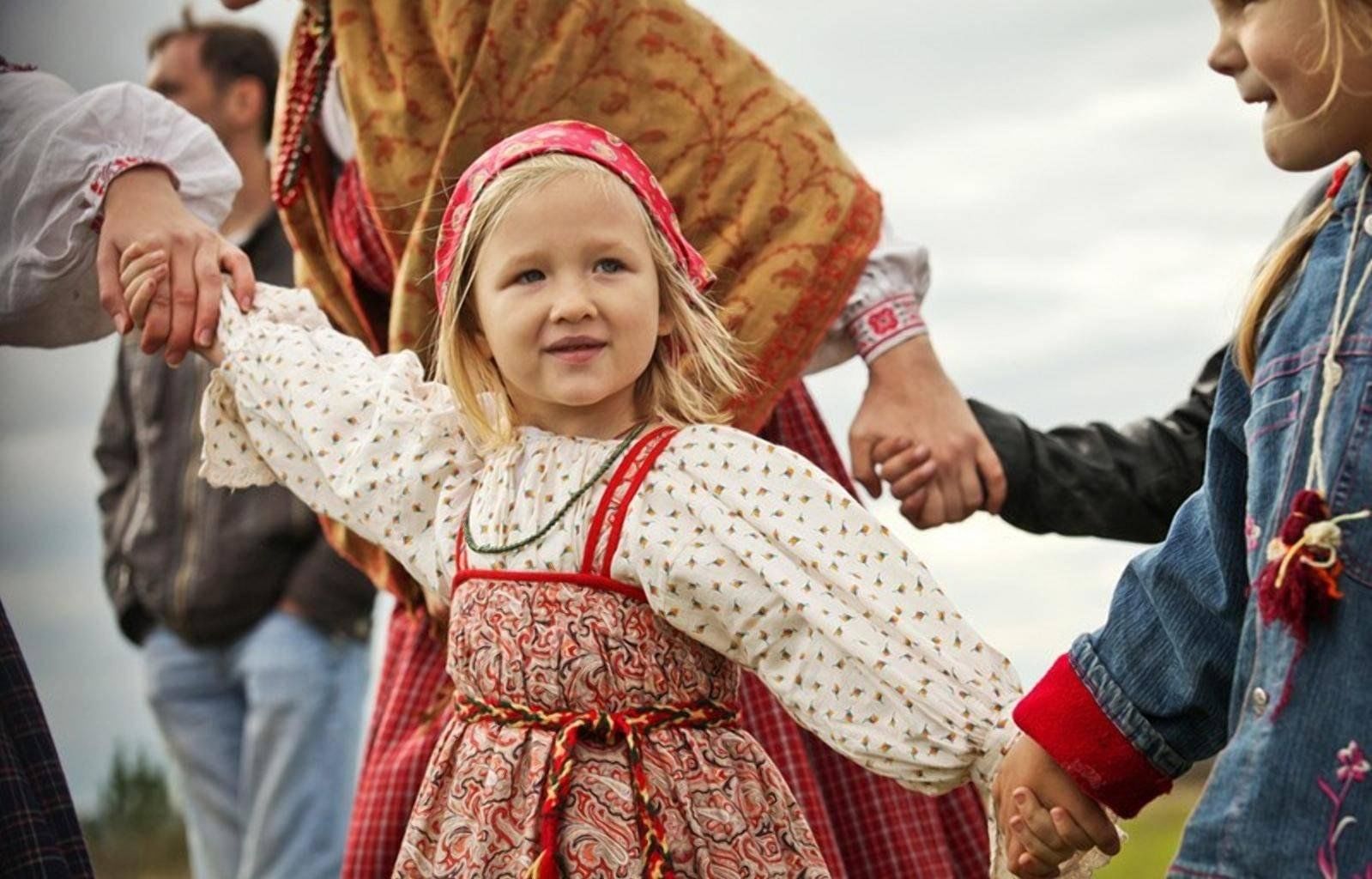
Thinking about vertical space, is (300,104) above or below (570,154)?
below

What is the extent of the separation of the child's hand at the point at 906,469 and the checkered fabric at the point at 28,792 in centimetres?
109

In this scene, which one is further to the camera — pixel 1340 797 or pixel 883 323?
pixel 883 323

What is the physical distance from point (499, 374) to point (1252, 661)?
0.84 metres

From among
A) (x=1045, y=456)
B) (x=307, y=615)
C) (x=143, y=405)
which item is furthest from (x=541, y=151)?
(x=143, y=405)

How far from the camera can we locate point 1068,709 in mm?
2051

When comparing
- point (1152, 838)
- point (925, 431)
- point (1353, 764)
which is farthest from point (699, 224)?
point (1152, 838)

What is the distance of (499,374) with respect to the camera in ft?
7.59

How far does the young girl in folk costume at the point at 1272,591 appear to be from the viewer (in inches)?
69.2

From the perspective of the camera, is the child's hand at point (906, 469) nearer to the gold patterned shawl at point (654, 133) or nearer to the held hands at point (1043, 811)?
the gold patterned shawl at point (654, 133)

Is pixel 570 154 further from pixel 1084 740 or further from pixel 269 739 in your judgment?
pixel 269 739

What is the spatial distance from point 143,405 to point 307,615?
0.69m

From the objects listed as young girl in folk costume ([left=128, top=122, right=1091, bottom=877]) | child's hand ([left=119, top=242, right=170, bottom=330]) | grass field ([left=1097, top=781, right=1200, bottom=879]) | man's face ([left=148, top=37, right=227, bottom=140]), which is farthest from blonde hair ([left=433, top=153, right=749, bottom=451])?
grass field ([left=1097, top=781, right=1200, bottom=879])

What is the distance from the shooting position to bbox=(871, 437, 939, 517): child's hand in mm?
2846

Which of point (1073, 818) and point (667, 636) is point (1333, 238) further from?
point (667, 636)
